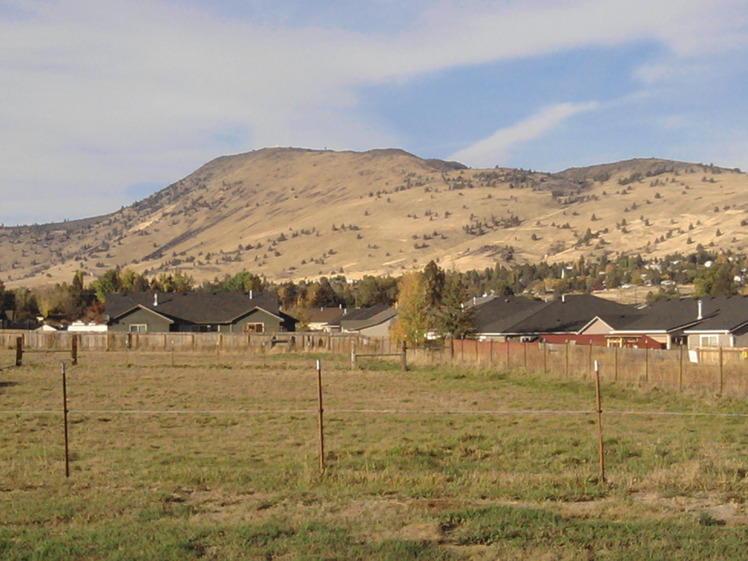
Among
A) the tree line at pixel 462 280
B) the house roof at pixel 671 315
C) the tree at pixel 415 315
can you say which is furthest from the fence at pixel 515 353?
the tree line at pixel 462 280

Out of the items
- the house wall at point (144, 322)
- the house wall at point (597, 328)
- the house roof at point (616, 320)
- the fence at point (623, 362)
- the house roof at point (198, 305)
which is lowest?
the fence at point (623, 362)

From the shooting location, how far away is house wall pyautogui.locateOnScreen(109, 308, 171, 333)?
8306cm

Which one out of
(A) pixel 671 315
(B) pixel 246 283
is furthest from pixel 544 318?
(B) pixel 246 283

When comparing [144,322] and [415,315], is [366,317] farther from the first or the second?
[415,315]

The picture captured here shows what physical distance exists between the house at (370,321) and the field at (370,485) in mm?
67893

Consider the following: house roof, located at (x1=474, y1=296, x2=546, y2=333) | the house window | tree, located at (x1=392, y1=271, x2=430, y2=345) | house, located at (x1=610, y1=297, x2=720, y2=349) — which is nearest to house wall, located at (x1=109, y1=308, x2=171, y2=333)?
tree, located at (x1=392, y1=271, x2=430, y2=345)

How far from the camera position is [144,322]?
8306 cm

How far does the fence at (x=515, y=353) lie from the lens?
3362 centimetres

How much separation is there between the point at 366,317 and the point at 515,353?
56214 mm

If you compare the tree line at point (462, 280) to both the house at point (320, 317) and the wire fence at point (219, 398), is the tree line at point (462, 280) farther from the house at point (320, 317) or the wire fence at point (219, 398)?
the wire fence at point (219, 398)

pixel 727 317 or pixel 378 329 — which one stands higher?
pixel 727 317

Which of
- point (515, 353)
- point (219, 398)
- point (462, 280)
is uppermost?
point (462, 280)

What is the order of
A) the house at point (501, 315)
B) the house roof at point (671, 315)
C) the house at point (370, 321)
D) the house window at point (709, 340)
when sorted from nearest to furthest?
1. the house window at point (709, 340)
2. the house roof at point (671, 315)
3. the house at point (501, 315)
4. the house at point (370, 321)

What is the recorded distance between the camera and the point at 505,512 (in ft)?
35.0
